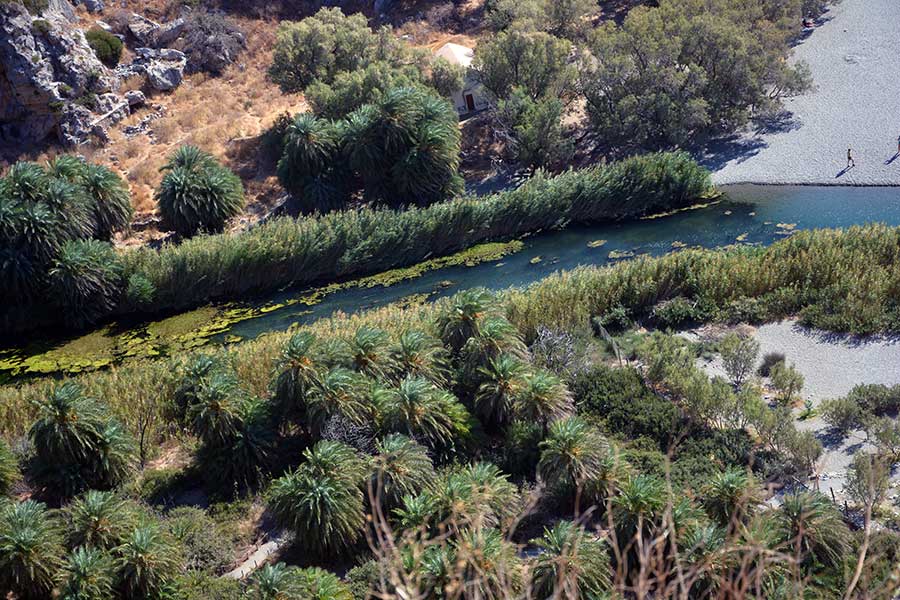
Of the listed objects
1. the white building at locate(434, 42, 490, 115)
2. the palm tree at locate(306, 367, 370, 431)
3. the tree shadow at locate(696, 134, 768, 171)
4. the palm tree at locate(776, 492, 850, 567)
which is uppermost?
the white building at locate(434, 42, 490, 115)

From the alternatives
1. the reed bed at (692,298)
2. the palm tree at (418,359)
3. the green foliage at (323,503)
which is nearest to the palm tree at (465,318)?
the palm tree at (418,359)

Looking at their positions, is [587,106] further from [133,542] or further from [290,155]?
[133,542]

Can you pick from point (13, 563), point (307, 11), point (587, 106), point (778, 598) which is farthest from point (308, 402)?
point (307, 11)

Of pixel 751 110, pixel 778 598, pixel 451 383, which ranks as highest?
pixel 751 110

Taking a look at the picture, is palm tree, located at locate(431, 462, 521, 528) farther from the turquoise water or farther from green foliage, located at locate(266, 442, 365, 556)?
the turquoise water

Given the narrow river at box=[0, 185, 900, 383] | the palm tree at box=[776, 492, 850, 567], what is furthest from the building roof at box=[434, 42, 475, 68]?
the palm tree at box=[776, 492, 850, 567]

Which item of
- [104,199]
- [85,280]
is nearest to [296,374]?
[85,280]
